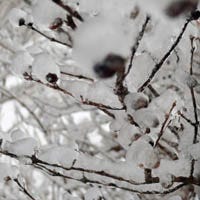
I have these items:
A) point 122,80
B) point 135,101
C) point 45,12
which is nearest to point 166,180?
point 135,101

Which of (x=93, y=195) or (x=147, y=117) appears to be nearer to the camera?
Answer: (x=147, y=117)

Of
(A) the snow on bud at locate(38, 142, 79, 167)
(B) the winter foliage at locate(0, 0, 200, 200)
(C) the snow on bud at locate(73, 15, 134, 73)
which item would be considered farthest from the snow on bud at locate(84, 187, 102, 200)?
(C) the snow on bud at locate(73, 15, 134, 73)

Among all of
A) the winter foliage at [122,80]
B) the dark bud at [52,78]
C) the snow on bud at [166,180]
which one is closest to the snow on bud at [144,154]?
the winter foliage at [122,80]

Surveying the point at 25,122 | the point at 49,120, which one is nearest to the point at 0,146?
the point at 49,120

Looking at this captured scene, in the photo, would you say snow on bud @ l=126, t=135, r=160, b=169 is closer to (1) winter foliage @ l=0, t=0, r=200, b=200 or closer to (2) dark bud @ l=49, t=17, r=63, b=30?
(1) winter foliage @ l=0, t=0, r=200, b=200

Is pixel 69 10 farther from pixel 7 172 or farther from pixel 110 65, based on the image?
pixel 7 172

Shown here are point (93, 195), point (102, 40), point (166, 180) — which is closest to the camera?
point (102, 40)

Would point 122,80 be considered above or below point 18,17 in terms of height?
below
